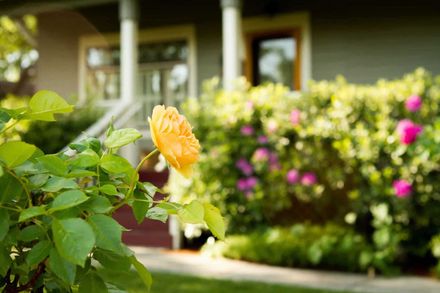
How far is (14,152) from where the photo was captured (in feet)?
2.98

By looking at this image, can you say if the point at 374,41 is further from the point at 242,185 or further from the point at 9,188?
the point at 9,188

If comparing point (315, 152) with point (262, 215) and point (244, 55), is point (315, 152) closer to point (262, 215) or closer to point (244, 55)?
point (262, 215)

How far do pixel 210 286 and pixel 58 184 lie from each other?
15.3 feet

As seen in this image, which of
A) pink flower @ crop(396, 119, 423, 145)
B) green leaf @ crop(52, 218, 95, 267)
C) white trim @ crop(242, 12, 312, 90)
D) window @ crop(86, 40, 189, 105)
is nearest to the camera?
green leaf @ crop(52, 218, 95, 267)

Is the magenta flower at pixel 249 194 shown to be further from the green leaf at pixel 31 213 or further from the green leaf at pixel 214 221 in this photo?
the green leaf at pixel 31 213

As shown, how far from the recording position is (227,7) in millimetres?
9234

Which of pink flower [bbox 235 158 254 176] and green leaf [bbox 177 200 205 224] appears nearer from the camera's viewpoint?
green leaf [bbox 177 200 205 224]

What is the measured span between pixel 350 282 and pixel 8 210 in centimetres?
543

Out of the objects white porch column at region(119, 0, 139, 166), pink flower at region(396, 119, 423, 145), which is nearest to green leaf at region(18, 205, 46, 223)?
pink flower at region(396, 119, 423, 145)

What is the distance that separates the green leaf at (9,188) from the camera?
92 centimetres

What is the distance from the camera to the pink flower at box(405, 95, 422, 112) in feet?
21.4

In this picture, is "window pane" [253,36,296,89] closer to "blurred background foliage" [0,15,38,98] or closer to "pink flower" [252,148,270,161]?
"pink flower" [252,148,270,161]

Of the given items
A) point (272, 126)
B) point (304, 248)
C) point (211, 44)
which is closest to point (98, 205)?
point (304, 248)

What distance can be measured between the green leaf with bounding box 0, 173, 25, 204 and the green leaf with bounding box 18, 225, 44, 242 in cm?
5
